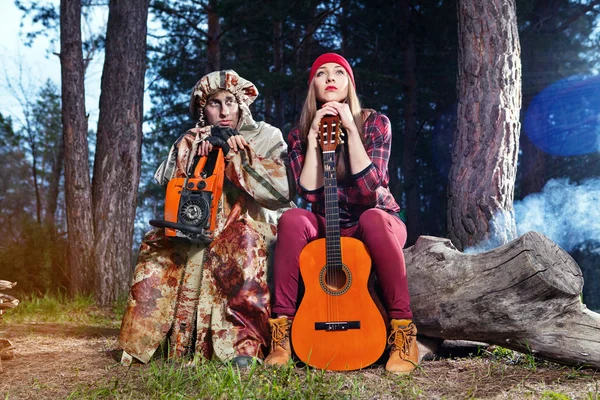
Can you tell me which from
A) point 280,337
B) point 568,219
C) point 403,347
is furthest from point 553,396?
point 568,219

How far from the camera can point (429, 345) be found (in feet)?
11.7

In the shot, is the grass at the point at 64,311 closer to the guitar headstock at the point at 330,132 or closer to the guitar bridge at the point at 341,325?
the guitar bridge at the point at 341,325

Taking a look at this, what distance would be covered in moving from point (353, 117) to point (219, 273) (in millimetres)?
1254

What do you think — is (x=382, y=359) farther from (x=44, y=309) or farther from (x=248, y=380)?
(x=44, y=309)

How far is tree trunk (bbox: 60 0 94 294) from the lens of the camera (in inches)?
278

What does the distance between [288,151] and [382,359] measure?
1.38 meters

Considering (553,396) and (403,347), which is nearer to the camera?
(553,396)

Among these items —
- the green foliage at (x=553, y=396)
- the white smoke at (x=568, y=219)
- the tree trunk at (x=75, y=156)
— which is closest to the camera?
the green foliage at (x=553, y=396)

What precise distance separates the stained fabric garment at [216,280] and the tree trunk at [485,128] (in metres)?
1.82

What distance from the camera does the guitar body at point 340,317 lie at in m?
3.06

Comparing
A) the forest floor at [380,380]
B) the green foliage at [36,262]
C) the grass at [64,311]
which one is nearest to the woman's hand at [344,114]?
the forest floor at [380,380]

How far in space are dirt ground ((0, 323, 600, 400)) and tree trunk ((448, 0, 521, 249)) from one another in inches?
62.6

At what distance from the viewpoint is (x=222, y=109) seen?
12.7ft

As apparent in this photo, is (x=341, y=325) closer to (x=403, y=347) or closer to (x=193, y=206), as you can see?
(x=403, y=347)
